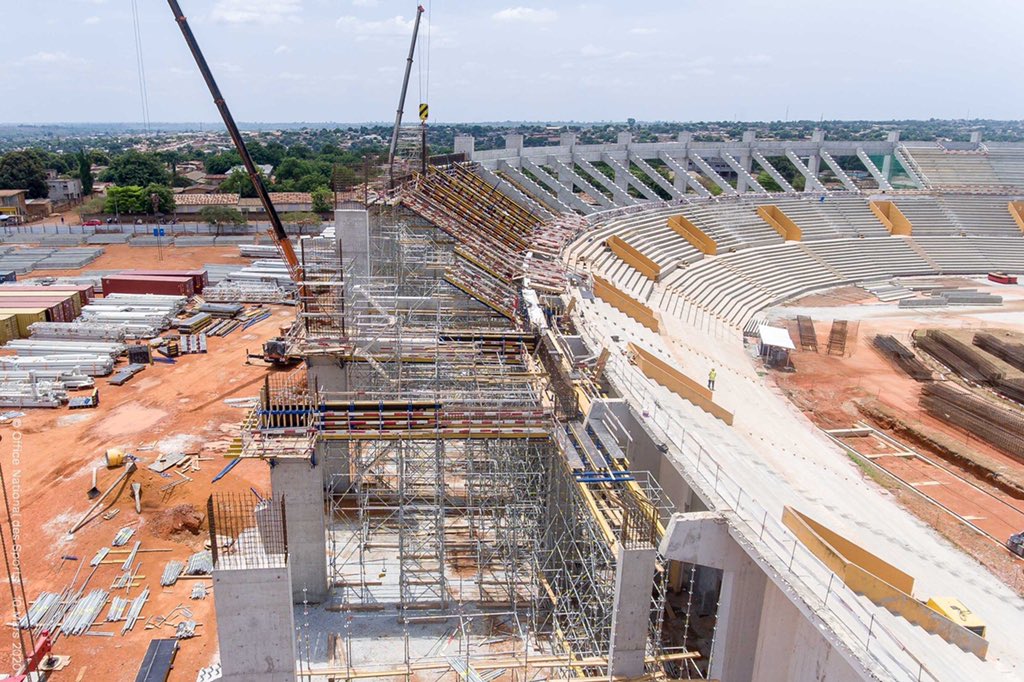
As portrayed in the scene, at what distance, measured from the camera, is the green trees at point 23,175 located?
74.9 metres

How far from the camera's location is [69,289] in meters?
38.2

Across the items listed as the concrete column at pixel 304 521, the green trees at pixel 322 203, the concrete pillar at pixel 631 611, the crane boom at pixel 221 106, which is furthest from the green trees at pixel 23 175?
the concrete pillar at pixel 631 611

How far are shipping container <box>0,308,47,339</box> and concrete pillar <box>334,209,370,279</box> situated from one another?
21.2 metres

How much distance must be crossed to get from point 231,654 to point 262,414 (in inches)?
186

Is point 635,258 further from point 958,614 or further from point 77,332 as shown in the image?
point 77,332

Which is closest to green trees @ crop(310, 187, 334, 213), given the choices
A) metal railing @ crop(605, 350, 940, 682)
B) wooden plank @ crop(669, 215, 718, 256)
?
wooden plank @ crop(669, 215, 718, 256)

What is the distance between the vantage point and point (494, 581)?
53.3 feet

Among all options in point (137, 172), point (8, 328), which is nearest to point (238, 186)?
point (137, 172)

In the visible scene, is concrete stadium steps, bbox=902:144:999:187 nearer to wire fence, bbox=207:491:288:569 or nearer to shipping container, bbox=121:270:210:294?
shipping container, bbox=121:270:210:294

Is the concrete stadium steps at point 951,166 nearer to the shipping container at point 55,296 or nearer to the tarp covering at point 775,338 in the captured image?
the tarp covering at point 775,338

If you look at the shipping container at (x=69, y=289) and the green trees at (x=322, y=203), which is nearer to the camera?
the shipping container at (x=69, y=289)

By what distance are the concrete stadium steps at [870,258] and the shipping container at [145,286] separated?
3732 centimetres

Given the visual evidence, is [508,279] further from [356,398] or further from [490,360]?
[356,398]

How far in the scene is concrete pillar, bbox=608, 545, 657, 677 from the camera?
36.3ft
